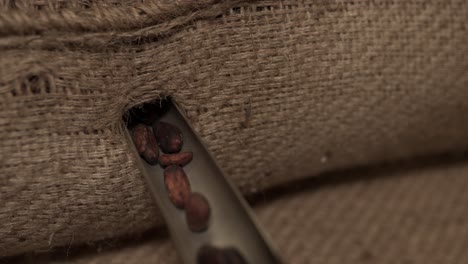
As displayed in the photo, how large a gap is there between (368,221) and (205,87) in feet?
1.18

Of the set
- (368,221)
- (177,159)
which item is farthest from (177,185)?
(368,221)

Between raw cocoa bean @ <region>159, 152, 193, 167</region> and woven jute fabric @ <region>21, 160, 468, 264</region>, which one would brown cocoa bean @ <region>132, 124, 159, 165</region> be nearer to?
raw cocoa bean @ <region>159, 152, 193, 167</region>

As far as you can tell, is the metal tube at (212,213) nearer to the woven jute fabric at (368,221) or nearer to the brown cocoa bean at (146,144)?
the brown cocoa bean at (146,144)

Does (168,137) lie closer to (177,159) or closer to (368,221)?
(177,159)

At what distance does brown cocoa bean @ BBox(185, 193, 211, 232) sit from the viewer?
447 millimetres

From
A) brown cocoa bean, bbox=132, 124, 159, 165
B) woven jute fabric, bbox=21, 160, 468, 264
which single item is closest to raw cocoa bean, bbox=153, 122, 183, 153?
brown cocoa bean, bbox=132, 124, 159, 165

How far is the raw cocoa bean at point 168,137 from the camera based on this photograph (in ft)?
1.64

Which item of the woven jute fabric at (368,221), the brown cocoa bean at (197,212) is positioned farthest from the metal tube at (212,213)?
the woven jute fabric at (368,221)

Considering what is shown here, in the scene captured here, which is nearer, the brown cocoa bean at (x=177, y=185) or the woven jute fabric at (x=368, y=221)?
the brown cocoa bean at (x=177, y=185)

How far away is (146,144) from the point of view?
20.0 inches

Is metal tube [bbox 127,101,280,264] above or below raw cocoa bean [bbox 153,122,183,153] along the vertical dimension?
below

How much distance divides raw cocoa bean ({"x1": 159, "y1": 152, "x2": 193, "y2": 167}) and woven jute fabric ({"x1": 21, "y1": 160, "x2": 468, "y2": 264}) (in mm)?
225

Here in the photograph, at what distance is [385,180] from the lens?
32.2 inches

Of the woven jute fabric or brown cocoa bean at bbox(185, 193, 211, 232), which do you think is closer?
brown cocoa bean at bbox(185, 193, 211, 232)
